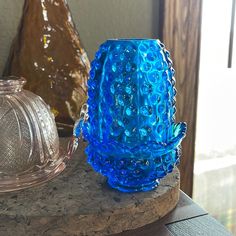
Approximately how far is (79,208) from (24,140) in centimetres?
16

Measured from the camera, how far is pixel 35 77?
71 cm

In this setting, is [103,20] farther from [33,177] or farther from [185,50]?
[33,177]

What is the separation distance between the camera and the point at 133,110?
45 centimetres

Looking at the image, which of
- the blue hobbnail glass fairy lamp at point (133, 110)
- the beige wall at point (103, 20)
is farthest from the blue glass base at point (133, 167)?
the beige wall at point (103, 20)

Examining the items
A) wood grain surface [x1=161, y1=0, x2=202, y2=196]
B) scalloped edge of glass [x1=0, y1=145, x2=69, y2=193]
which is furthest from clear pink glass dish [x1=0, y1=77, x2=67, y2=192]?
wood grain surface [x1=161, y1=0, x2=202, y2=196]

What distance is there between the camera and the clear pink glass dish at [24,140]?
53 centimetres

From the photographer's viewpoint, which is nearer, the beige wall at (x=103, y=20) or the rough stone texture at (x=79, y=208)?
the rough stone texture at (x=79, y=208)

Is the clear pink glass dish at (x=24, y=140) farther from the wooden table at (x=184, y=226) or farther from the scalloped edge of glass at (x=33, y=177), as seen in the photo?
the wooden table at (x=184, y=226)

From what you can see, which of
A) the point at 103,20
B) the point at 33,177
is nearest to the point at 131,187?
the point at 33,177

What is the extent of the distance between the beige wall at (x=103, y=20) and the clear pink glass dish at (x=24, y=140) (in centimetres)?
28

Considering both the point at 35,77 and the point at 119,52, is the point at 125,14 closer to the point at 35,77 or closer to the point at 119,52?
the point at 35,77

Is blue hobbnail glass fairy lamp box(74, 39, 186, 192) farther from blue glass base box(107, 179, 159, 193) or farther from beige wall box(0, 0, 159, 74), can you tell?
beige wall box(0, 0, 159, 74)

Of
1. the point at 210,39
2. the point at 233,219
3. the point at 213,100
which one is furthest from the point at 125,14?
the point at 233,219

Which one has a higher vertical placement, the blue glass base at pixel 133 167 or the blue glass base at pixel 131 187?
the blue glass base at pixel 133 167
